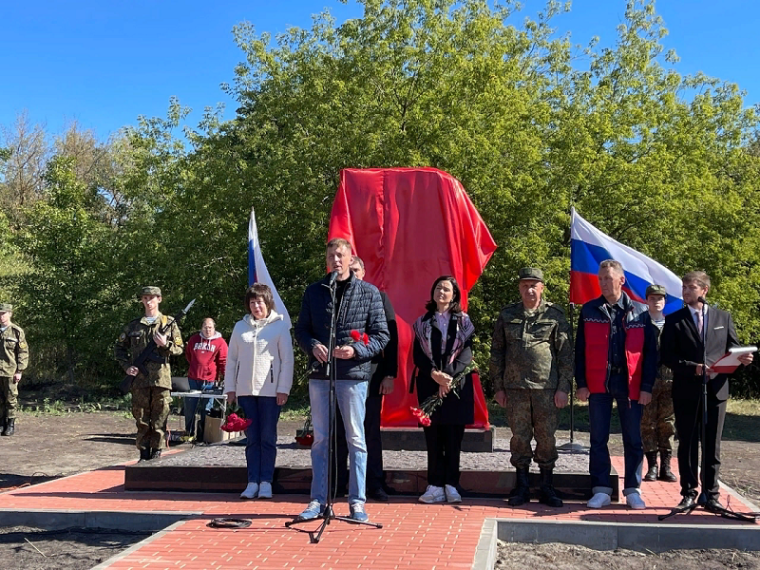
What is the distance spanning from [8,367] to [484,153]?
10.7m

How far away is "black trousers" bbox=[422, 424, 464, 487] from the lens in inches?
272

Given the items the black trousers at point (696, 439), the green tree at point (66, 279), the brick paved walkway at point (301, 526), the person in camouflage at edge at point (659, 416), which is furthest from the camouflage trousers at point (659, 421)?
the green tree at point (66, 279)

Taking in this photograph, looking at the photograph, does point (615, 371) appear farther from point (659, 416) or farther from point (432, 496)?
point (659, 416)

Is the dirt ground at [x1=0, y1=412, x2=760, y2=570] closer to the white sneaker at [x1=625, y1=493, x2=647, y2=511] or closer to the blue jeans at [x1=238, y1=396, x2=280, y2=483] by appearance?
the white sneaker at [x1=625, y1=493, x2=647, y2=511]

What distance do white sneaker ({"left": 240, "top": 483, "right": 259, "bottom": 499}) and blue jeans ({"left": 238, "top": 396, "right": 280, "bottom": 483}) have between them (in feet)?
0.12

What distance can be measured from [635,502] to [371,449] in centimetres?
221

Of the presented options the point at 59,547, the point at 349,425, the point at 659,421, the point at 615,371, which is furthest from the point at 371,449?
the point at 659,421

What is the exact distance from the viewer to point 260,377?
23.0 ft

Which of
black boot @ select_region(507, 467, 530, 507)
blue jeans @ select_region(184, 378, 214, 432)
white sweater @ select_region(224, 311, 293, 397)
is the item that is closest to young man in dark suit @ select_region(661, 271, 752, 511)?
black boot @ select_region(507, 467, 530, 507)

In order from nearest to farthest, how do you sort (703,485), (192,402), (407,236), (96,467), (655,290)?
(703,485), (655,290), (407,236), (96,467), (192,402)

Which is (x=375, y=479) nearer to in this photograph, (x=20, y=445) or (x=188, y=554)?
(x=188, y=554)

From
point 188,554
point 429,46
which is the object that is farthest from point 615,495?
point 429,46

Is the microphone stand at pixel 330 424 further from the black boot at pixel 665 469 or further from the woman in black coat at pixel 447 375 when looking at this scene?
the black boot at pixel 665 469

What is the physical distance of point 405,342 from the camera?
9.09 m
